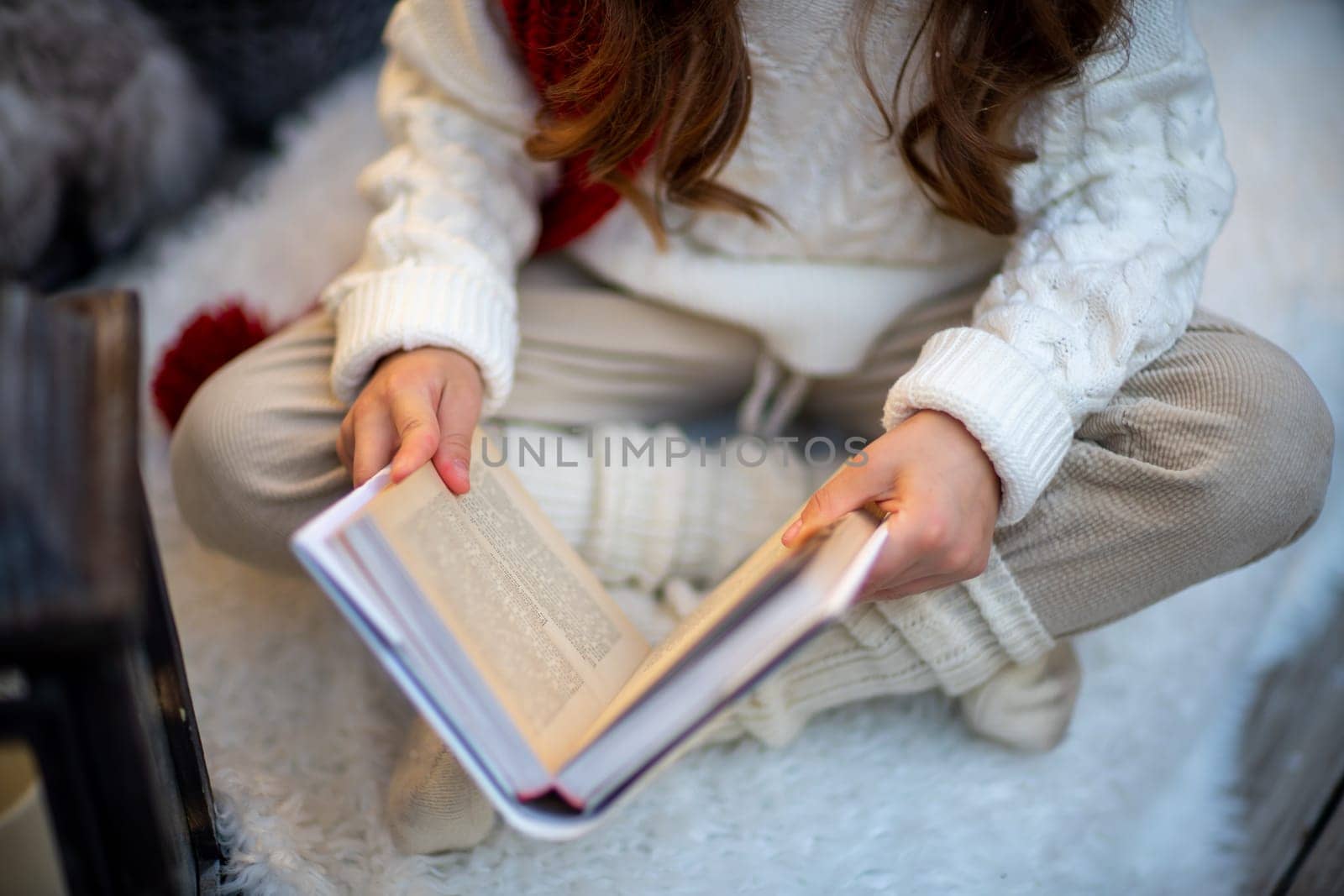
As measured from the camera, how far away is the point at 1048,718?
603mm

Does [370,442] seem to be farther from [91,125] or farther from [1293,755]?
[1293,755]

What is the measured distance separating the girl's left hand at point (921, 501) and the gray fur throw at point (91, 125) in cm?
64

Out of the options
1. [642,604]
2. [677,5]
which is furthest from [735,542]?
[677,5]

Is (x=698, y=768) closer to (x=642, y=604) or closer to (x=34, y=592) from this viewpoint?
(x=642, y=604)

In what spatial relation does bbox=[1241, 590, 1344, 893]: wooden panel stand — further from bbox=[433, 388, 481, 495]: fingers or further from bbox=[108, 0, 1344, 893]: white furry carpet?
bbox=[433, 388, 481, 495]: fingers

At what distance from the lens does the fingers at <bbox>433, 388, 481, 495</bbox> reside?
1.48ft

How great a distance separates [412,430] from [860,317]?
0.32 m

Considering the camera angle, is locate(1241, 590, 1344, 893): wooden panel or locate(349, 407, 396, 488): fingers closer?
locate(349, 407, 396, 488): fingers

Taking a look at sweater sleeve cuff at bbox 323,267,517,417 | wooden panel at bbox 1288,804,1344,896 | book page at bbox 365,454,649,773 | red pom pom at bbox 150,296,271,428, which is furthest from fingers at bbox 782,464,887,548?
red pom pom at bbox 150,296,271,428

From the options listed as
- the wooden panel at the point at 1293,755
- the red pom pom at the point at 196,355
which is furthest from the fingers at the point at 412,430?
the wooden panel at the point at 1293,755

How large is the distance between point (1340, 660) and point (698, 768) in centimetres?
44

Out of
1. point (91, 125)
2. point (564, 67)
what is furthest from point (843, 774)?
point (91, 125)

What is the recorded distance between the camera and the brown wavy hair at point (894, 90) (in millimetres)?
506

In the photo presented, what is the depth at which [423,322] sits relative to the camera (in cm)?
53
